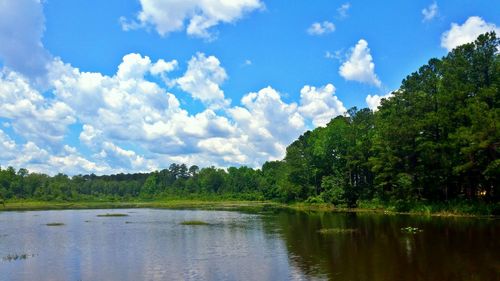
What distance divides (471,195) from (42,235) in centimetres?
5551

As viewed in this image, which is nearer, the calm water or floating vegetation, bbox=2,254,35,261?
the calm water

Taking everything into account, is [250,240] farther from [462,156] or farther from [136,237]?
[462,156]

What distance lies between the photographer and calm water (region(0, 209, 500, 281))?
2583cm

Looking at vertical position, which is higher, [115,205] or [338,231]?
[115,205]

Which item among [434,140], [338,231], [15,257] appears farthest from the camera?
[434,140]

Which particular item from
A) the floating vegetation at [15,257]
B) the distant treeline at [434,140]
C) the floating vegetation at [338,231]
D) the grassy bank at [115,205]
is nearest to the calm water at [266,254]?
the floating vegetation at [15,257]

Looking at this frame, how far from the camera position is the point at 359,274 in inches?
976

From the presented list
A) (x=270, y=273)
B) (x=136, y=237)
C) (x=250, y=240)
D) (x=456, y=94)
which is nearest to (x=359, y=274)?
(x=270, y=273)

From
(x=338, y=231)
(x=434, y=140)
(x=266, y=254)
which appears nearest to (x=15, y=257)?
(x=266, y=254)

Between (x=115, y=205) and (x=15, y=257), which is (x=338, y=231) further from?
(x=115, y=205)

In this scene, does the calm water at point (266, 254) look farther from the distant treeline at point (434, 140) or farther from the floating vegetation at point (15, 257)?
the distant treeline at point (434, 140)

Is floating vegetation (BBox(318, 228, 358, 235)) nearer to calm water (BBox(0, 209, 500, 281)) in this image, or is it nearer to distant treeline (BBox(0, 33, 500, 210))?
calm water (BBox(0, 209, 500, 281))

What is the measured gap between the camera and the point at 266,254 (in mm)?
33312

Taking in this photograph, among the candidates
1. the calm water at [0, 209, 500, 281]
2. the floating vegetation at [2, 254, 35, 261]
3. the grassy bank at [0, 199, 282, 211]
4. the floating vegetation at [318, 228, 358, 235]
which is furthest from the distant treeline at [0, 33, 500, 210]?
the floating vegetation at [2, 254, 35, 261]
